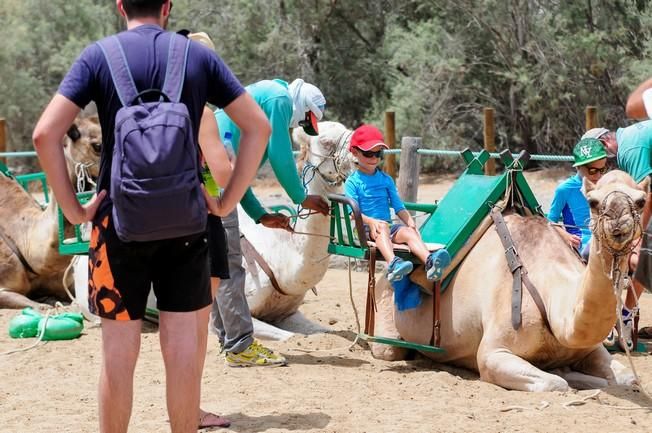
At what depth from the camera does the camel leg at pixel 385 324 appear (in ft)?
21.4

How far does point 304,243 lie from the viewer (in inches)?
270

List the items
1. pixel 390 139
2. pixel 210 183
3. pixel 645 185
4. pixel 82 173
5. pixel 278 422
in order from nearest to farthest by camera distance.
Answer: pixel 210 183, pixel 645 185, pixel 278 422, pixel 82 173, pixel 390 139

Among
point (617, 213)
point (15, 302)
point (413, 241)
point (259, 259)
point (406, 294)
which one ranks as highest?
point (617, 213)

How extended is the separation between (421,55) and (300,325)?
1393cm

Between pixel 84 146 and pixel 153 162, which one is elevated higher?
pixel 153 162

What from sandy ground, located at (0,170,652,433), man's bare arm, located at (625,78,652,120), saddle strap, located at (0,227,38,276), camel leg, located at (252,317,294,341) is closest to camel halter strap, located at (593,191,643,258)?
sandy ground, located at (0,170,652,433)

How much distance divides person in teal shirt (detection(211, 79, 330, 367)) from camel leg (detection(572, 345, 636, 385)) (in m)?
1.71

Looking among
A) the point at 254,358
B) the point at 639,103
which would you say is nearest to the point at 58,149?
the point at 639,103

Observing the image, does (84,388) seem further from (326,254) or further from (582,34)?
(582,34)

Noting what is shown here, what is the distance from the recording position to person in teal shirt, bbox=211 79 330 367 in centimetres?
541

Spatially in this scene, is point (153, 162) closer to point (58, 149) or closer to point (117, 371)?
point (58, 149)

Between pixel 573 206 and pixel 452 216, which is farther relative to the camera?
pixel 573 206

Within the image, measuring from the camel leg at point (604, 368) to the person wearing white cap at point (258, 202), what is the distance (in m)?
1.71

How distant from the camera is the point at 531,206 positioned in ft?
20.6
